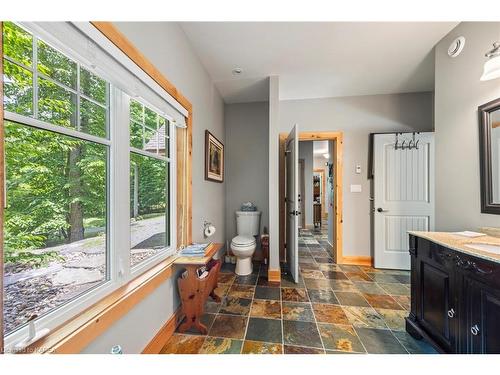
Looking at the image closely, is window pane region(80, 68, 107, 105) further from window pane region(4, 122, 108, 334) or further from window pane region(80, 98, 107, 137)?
window pane region(4, 122, 108, 334)

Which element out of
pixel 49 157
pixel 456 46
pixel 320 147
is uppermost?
pixel 320 147

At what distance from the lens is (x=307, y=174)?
6031 mm

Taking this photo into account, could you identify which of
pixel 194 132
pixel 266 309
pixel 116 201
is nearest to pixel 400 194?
pixel 266 309

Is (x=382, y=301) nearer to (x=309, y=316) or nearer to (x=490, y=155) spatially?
(x=309, y=316)

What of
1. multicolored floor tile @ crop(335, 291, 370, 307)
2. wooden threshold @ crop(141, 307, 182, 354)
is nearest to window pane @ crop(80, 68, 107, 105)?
wooden threshold @ crop(141, 307, 182, 354)

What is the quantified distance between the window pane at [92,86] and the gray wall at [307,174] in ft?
16.9

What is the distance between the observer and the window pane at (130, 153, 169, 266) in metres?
1.29

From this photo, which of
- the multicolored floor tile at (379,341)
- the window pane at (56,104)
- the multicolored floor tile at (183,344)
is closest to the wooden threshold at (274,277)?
the multicolored floor tile at (379,341)

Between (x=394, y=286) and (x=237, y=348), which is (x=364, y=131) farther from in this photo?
(x=237, y=348)

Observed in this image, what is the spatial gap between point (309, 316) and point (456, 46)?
8.93ft

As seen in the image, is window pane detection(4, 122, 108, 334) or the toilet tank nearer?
window pane detection(4, 122, 108, 334)

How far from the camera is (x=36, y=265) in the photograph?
0.76 metres

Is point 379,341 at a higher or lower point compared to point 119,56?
lower

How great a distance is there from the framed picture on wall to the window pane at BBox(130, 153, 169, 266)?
71 centimetres
